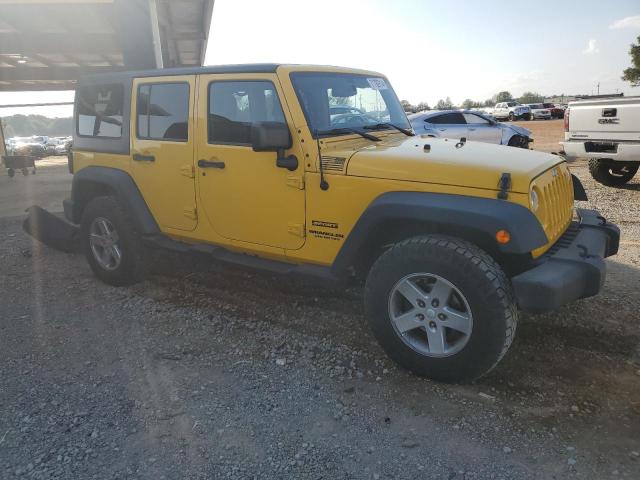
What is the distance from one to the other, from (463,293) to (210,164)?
6.83 feet

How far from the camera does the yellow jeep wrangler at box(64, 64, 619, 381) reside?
2727 mm

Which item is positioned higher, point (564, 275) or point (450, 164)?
point (450, 164)

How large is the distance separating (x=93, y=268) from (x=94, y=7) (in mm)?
9262

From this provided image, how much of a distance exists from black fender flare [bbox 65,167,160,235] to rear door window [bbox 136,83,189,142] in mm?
454

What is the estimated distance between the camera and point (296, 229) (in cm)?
343

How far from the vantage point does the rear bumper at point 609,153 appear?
24.2 ft

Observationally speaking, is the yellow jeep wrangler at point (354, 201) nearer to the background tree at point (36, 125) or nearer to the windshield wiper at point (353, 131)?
the windshield wiper at point (353, 131)

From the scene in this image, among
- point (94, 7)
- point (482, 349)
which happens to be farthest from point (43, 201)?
point (482, 349)

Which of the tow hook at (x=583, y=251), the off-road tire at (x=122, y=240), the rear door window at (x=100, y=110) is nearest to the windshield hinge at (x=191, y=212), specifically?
the off-road tire at (x=122, y=240)

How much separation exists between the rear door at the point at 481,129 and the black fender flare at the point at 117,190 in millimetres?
9693

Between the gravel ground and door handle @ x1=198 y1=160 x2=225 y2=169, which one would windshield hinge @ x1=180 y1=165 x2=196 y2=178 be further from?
the gravel ground

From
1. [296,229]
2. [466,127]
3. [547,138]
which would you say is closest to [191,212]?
[296,229]

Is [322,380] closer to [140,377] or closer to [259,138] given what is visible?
[140,377]

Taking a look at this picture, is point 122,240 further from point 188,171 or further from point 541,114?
point 541,114
